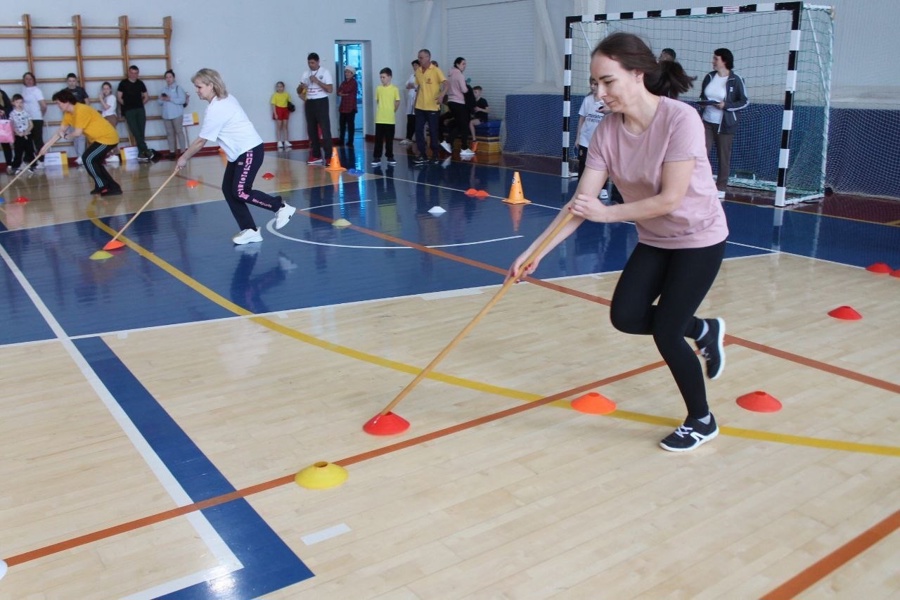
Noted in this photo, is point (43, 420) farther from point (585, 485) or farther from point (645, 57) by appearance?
point (645, 57)

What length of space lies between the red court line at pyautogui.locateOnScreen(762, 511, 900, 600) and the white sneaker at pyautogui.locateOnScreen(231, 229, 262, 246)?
6.27 meters

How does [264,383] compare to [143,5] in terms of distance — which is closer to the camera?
[264,383]

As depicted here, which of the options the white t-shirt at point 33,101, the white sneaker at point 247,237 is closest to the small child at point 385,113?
the white t-shirt at point 33,101

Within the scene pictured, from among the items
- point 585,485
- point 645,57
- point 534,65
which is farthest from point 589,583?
point 534,65

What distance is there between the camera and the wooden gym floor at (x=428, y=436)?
2.71m

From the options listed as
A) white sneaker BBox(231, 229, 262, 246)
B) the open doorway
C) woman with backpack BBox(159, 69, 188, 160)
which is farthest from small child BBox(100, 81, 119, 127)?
white sneaker BBox(231, 229, 262, 246)

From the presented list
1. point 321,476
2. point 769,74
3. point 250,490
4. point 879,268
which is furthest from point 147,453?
point 769,74

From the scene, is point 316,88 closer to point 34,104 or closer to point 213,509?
point 34,104

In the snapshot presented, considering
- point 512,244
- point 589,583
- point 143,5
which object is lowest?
point 589,583

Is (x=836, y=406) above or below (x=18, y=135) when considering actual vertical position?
below

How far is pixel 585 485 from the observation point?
127 inches

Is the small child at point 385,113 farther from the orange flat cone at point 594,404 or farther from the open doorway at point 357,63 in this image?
the orange flat cone at point 594,404

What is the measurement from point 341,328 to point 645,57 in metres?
2.92

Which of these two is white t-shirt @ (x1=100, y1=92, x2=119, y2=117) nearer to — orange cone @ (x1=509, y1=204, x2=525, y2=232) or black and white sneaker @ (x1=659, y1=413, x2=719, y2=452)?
orange cone @ (x1=509, y1=204, x2=525, y2=232)
